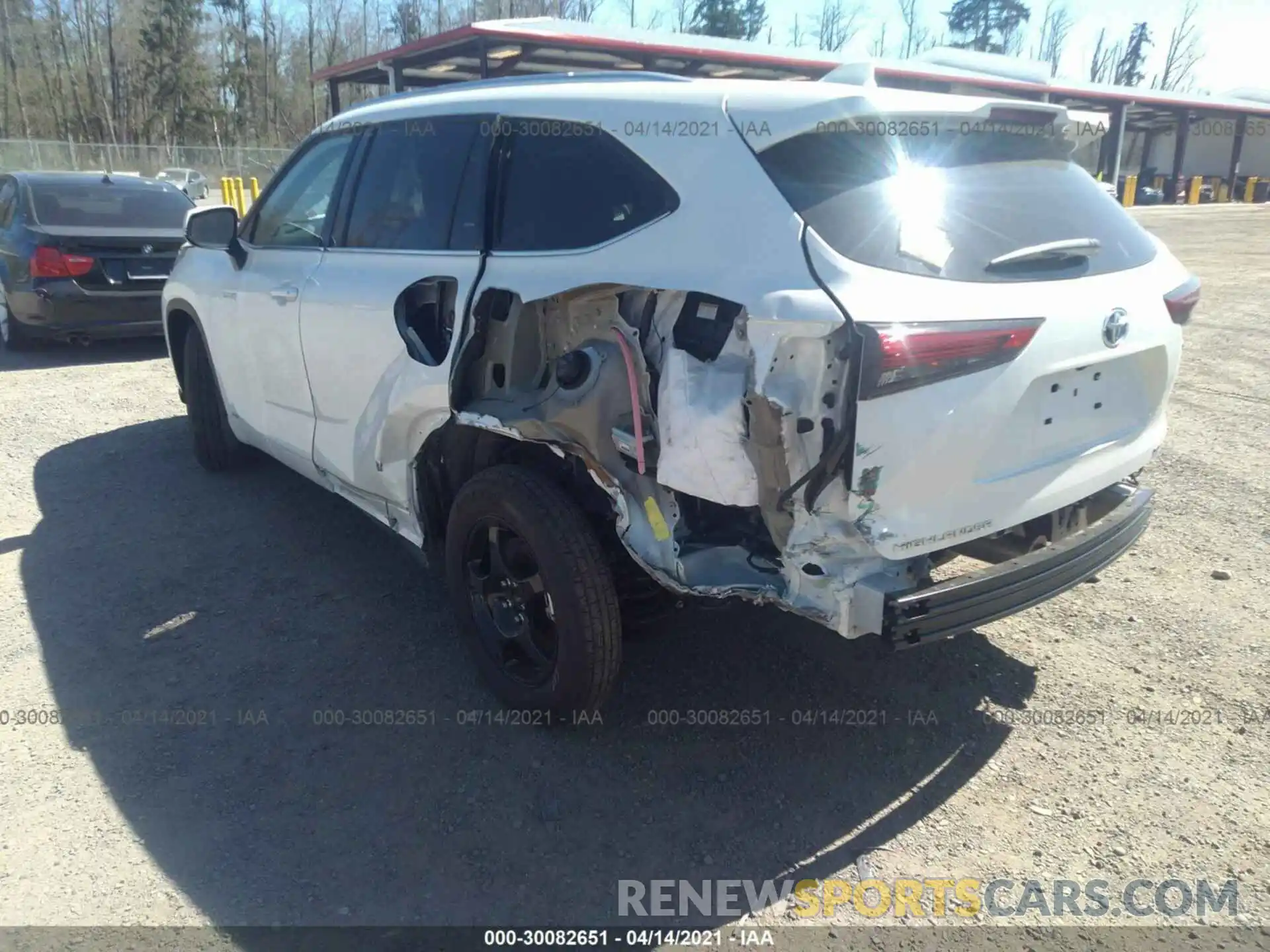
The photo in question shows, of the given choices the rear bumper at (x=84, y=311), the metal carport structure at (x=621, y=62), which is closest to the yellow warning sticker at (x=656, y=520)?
the rear bumper at (x=84, y=311)

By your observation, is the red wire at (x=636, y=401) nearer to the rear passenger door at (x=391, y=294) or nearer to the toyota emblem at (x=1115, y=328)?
the rear passenger door at (x=391, y=294)

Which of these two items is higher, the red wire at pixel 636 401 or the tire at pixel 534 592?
the red wire at pixel 636 401

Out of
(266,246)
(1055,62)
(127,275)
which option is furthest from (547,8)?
(266,246)

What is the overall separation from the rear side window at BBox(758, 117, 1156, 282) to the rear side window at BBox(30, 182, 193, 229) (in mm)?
7595

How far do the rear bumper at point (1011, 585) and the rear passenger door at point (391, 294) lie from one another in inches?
65.3

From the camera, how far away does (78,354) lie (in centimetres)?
881

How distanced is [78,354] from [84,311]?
2.82 feet

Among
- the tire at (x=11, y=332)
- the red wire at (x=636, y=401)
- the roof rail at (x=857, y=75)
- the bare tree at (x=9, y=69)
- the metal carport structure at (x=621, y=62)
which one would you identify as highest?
the bare tree at (x=9, y=69)

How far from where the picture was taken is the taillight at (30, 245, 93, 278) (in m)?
8.08

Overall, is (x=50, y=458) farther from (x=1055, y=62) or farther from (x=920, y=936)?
(x=1055, y=62)

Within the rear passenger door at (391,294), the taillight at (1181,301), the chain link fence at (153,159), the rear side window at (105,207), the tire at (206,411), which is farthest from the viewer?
the chain link fence at (153,159)

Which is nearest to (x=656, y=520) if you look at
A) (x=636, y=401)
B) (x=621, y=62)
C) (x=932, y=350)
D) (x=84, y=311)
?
(x=636, y=401)

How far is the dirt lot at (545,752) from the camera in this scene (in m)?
2.56

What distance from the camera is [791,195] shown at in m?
2.44
